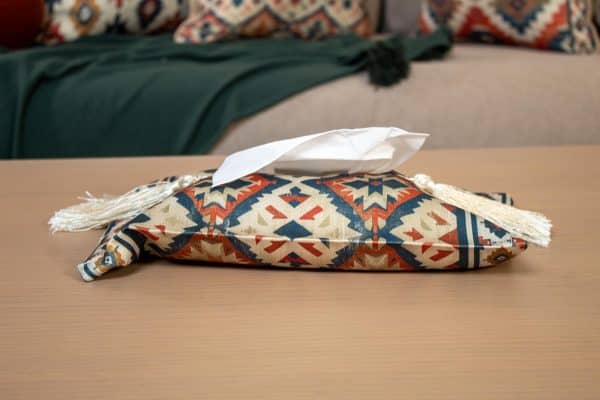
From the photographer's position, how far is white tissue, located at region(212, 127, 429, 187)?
0.78 metres

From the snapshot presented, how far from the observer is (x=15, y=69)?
5.27 ft

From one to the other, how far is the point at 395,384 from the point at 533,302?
19 cm

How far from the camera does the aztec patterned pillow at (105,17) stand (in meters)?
1.90

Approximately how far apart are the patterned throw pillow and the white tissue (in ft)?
3.75

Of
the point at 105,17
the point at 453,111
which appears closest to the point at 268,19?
the point at 105,17

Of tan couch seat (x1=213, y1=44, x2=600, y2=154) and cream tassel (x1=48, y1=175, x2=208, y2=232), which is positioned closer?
cream tassel (x1=48, y1=175, x2=208, y2=232)

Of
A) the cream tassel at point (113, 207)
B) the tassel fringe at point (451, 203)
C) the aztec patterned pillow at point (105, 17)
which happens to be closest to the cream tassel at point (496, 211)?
the tassel fringe at point (451, 203)

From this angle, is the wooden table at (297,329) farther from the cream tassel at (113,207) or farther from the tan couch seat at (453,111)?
the tan couch seat at (453,111)

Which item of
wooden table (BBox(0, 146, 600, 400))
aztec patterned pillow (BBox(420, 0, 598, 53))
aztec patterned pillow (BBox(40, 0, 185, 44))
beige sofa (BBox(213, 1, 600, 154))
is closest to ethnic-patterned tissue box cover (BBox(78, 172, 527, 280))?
wooden table (BBox(0, 146, 600, 400))

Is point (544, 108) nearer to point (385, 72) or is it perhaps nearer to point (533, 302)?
point (385, 72)

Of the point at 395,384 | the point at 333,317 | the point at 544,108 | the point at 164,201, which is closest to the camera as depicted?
the point at 395,384

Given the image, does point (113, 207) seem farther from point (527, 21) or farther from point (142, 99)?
point (527, 21)

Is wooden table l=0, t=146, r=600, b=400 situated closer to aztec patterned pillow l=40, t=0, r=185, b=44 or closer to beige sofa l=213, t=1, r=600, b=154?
beige sofa l=213, t=1, r=600, b=154

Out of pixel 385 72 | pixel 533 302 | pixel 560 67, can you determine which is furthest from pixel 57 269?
pixel 560 67
